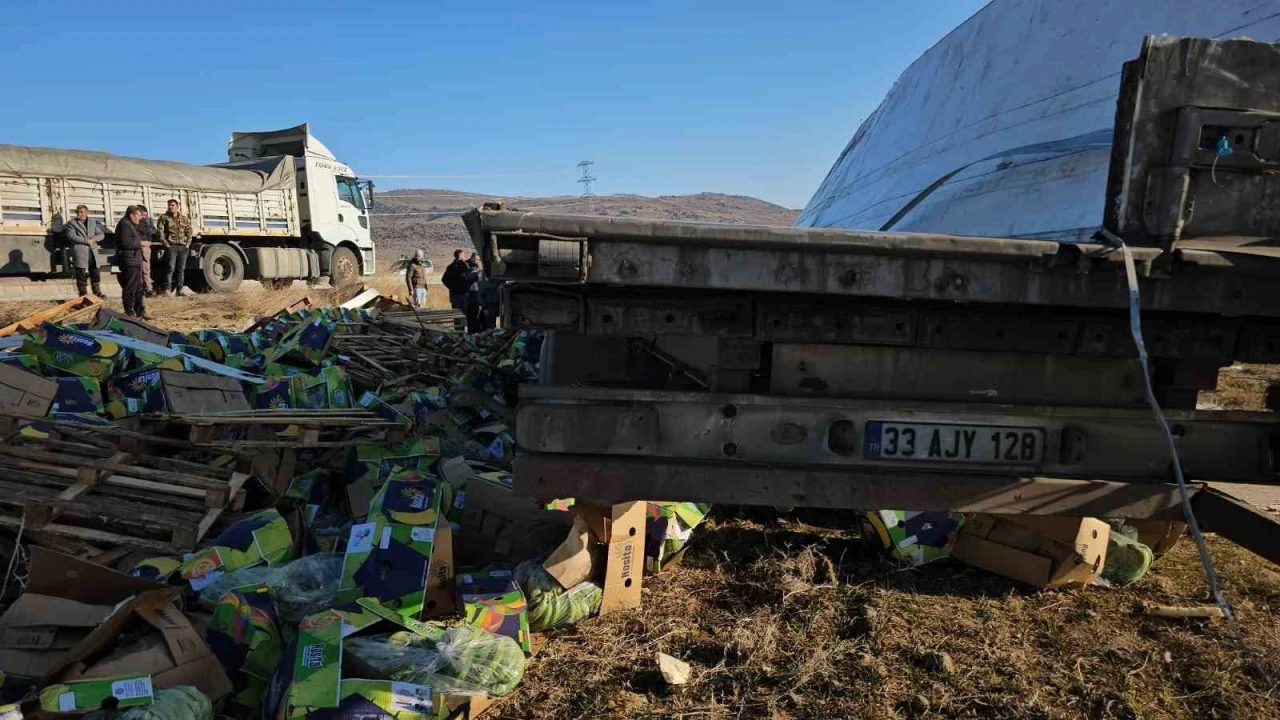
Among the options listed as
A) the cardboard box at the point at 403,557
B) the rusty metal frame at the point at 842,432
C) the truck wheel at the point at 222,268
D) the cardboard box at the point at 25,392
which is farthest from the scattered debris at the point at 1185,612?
the truck wheel at the point at 222,268

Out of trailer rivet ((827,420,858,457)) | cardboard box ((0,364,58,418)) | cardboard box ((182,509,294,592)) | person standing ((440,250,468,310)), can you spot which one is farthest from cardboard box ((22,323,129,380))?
person standing ((440,250,468,310))

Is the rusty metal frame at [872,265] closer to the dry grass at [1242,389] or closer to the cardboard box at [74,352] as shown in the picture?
the cardboard box at [74,352]

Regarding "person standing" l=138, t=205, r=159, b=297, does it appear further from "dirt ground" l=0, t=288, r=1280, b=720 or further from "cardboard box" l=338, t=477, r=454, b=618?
"dirt ground" l=0, t=288, r=1280, b=720

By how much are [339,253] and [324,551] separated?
56.6 ft

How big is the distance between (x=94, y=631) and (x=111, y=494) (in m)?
1.76

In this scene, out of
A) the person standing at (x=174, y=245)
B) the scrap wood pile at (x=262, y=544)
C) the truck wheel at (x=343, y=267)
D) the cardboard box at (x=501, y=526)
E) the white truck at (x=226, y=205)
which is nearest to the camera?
the scrap wood pile at (x=262, y=544)

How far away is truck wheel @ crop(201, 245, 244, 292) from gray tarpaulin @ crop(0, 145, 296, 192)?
4.49 feet

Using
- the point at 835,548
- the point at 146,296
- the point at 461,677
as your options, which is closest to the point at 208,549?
the point at 461,677

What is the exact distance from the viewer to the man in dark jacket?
431 inches

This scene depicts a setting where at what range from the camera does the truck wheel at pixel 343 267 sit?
18953 mm

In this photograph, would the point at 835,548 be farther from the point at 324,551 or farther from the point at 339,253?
the point at 339,253

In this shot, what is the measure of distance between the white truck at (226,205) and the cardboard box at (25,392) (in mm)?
10798

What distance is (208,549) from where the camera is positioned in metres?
3.41

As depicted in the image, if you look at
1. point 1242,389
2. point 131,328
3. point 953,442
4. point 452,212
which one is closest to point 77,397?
point 131,328
